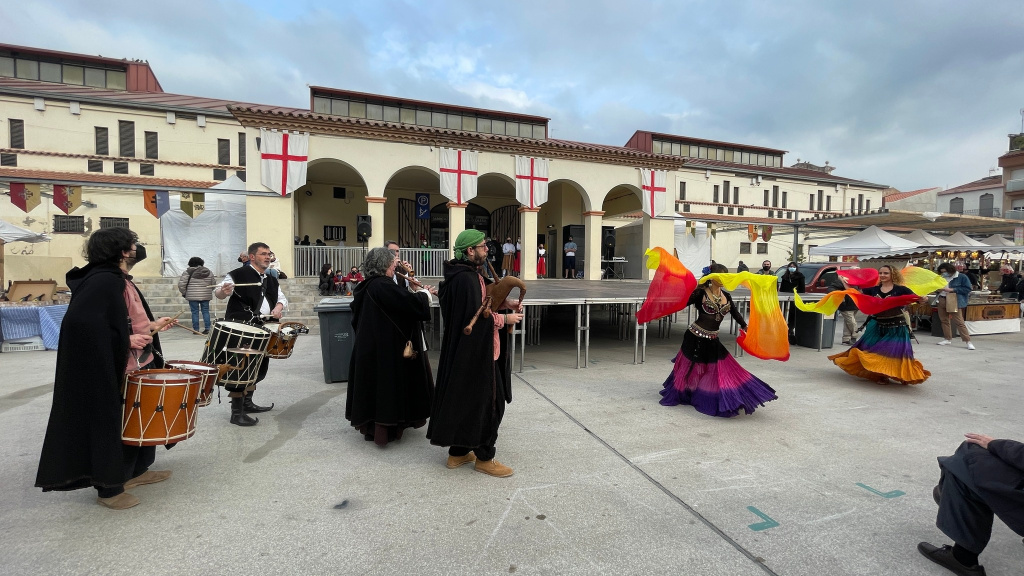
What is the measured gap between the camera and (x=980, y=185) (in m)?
40.1

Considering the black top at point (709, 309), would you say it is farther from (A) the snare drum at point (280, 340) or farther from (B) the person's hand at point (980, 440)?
(A) the snare drum at point (280, 340)

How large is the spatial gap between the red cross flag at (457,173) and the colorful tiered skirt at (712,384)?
11.7 meters

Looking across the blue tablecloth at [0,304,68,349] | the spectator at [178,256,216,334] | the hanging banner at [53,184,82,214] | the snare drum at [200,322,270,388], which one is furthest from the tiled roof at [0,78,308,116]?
the snare drum at [200,322,270,388]

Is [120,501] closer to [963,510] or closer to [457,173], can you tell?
[963,510]

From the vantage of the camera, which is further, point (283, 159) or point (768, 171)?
point (768, 171)

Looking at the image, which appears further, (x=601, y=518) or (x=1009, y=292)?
(x=1009, y=292)

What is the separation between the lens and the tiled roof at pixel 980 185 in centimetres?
3900

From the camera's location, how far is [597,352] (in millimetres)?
8961

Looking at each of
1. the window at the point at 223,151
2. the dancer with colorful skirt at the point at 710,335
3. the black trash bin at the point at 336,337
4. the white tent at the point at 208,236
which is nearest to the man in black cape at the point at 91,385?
the black trash bin at the point at 336,337

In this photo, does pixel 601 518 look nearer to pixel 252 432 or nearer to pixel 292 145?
pixel 252 432

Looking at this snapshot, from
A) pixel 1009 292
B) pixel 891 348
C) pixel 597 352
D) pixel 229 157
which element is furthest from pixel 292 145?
pixel 1009 292

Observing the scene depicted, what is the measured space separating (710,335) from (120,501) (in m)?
5.19

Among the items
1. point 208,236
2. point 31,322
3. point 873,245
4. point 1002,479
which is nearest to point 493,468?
point 1002,479

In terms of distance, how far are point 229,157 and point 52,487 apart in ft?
84.0
